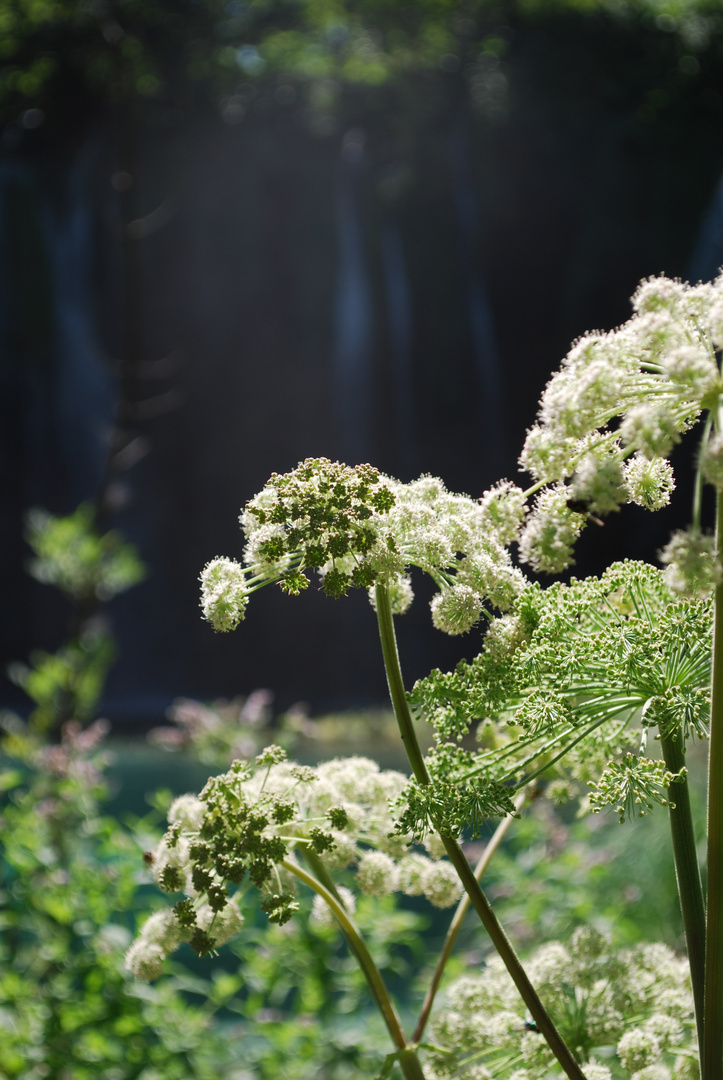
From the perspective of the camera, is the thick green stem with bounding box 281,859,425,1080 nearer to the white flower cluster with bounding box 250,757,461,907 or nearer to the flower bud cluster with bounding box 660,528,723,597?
the white flower cluster with bounding box 250,757,461,907

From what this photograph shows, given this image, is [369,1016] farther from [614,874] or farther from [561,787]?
[561,787]

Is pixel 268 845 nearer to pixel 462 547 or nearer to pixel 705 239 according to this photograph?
pixel 462 547

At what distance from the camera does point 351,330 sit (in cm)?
770

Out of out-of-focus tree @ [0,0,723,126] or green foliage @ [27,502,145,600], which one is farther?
out-of-focus tree @ [0,0,723,126]

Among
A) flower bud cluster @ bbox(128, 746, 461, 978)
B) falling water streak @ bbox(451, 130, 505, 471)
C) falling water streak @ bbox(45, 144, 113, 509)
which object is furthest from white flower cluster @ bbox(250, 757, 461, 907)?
falling water streak @ bbox(45, 144, 113, 509)

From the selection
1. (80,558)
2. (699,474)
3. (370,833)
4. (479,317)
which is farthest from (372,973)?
(479,317)

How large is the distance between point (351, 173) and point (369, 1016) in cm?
733

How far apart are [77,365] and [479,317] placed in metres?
3.95

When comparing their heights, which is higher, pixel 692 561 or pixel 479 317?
pixel 479 317

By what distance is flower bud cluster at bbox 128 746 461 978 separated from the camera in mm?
388

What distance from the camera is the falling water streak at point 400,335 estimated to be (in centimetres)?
743

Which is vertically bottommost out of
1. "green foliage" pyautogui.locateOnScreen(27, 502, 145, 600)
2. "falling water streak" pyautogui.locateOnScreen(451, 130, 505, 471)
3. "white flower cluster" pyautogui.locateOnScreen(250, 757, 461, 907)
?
"white flower cluster" pyautogui.locateOnScreen(250, 757, 461, 907)

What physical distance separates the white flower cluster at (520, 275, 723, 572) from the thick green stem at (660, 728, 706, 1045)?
5.0 inches

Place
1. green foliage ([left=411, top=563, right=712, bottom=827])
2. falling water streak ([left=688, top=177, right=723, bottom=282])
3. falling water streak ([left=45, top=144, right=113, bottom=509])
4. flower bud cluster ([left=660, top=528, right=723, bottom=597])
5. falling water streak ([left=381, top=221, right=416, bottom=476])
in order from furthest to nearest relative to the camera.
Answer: falling water streak ([left=45, top=144, right=113, bottom=509])
falling water streak ([left=381, top=221, right=416, bottom=476])
falling water streak ([left=688, top=177, right=723, bottom=282])
green foliage ([left=411, top=563, right=712, bottom=827])
flower bud cluster ([left=660, top=528, right=723, bottom=597])
